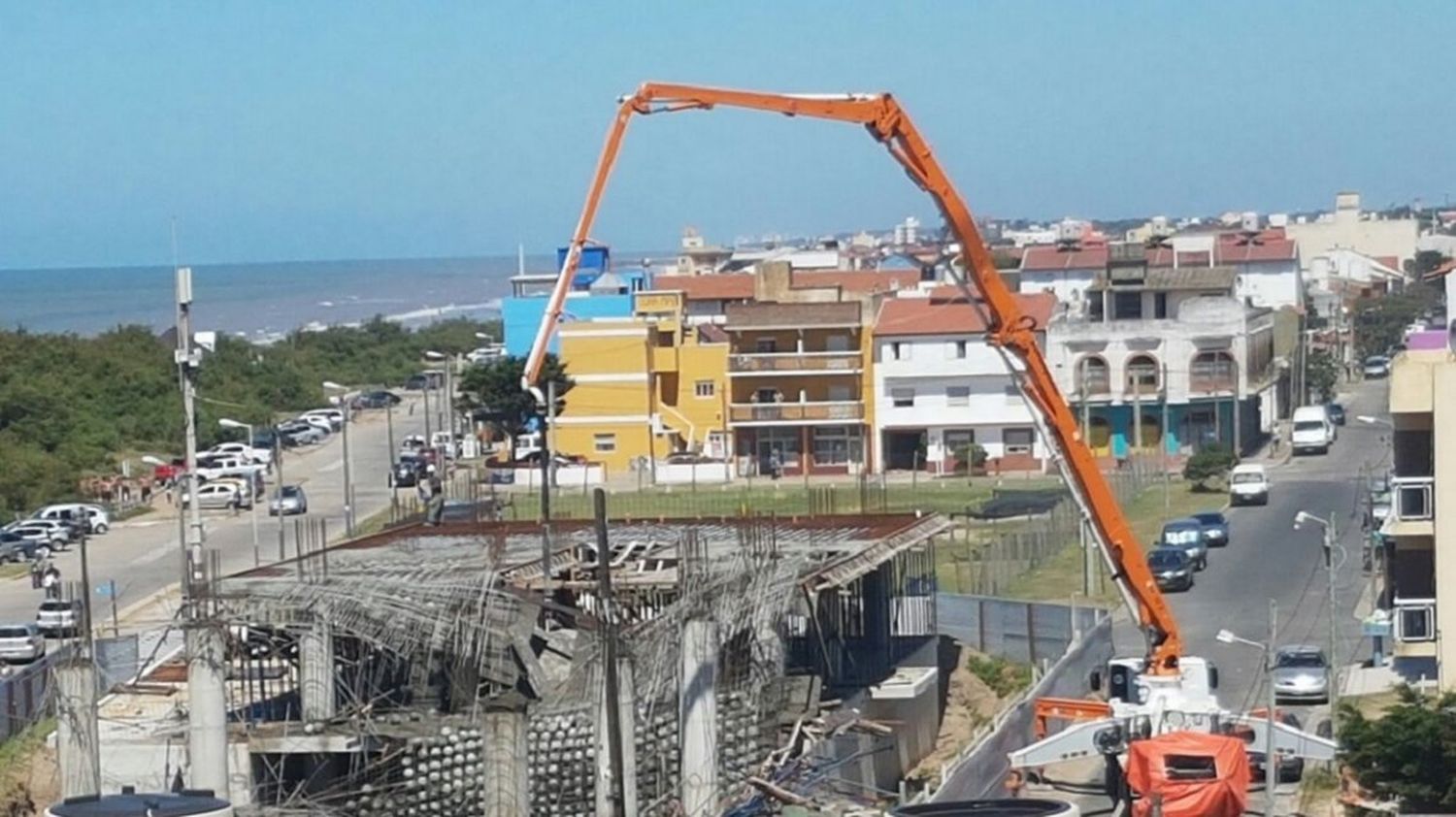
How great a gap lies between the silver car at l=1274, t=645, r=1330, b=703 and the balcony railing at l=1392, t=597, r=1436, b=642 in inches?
33.9

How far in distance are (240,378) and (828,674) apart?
5262 centimetres

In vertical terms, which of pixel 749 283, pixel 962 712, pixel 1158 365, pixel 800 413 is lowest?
pixel 962 712

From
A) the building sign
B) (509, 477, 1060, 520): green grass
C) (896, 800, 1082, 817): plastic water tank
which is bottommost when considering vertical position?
(896, 800, 1082, 817): plastic water tank

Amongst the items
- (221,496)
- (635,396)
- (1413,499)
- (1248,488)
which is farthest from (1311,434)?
(1413,499)

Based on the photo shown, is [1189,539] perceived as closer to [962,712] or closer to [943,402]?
[962,712]

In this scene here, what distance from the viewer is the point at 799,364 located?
189 feet

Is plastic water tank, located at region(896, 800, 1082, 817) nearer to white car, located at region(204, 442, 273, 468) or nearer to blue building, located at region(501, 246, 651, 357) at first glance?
white car, located at region(204, 442, 273, 468)

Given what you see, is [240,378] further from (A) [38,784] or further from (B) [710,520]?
(A) [38,784]

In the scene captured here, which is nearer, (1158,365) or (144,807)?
(144,807)

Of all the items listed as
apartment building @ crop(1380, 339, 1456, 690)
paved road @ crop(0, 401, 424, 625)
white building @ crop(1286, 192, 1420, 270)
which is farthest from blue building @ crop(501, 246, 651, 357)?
white building @ crop(1286, 192, 1420, 270)

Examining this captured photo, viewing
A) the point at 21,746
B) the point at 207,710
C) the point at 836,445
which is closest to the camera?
the point at 207,710

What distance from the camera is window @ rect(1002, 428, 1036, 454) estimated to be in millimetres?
56406

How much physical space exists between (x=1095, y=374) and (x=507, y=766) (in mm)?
37681

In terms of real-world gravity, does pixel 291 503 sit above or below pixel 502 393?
below
